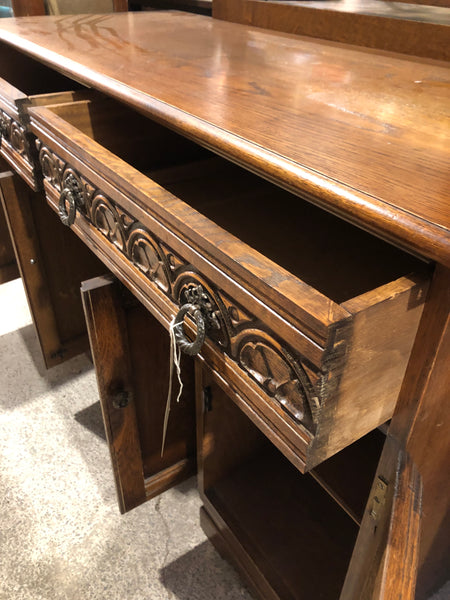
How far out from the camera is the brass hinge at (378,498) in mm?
473

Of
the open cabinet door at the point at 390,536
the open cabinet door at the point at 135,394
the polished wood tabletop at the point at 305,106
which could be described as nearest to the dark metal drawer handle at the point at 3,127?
the polished wood tabletop at the point at 305,106

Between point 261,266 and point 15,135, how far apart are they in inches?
27.3

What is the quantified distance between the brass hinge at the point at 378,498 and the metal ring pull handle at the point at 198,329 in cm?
23

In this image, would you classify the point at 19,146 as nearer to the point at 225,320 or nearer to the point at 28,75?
the point at 28,75

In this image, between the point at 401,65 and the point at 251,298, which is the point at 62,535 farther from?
A: the point at 401,65

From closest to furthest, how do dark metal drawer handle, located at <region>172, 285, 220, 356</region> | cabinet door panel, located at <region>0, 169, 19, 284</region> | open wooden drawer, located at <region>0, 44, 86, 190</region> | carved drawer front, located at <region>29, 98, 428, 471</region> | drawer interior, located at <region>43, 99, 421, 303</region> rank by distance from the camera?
carved drawer front, located at <region>29, 98, 428, 471</region>, dark metal drawer handle, located at <region>172, 285, 220, 356</region>, drawer interior, located at <region>43, 99, 421, 303</region>, open wooden drawer, located at <region>0, 44, 86, 190</region>, cabinet door panel, located at <region>0, 169, 19, 284</region>

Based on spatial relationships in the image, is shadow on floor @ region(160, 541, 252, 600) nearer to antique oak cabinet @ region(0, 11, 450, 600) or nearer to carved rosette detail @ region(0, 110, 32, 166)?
antique oak cabinet @ region(0, 11, 450, 600)

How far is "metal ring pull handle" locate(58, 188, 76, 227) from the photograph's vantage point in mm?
688

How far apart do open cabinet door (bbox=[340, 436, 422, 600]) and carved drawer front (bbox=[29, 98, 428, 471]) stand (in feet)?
0.22

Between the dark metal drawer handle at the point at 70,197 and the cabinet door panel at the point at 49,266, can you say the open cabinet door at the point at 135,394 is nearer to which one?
the dark metal drawer handle at the point at 70,197

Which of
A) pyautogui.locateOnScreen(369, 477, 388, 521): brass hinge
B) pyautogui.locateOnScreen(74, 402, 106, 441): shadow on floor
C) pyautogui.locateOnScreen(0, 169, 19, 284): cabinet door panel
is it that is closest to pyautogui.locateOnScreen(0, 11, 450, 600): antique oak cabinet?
pyautogui.locateOnScreen(369, 477, 388, 521): brass hinge

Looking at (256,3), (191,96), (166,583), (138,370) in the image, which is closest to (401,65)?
(191,96)

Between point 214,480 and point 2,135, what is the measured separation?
2.67 feet

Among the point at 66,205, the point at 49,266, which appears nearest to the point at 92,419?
the point at 49,266
